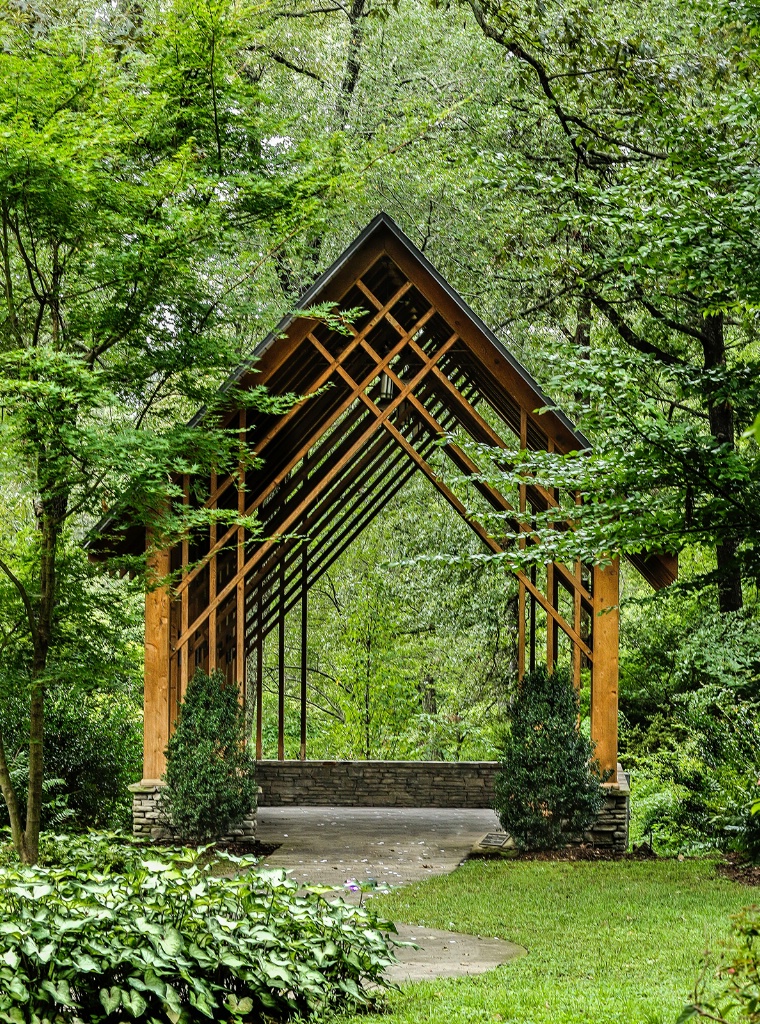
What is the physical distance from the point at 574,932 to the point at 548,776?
10.0 ft

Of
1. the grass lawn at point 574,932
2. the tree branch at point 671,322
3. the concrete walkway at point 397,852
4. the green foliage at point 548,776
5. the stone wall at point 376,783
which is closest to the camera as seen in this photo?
the grass lawn at point 574,932

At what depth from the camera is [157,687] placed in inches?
435

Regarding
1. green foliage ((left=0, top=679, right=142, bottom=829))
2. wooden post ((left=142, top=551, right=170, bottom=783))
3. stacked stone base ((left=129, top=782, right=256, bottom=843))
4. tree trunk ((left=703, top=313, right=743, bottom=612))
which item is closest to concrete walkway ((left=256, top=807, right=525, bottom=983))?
stacked stone base ((left=129, top=782, right=256, bottom=843))

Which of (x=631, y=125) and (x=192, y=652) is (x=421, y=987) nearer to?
(x=192, y=652)

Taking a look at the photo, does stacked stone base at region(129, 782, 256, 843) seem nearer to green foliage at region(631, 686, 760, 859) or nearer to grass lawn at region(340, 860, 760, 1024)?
grass lawn at region(340, 860, 760, 1024)

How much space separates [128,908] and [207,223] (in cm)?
506

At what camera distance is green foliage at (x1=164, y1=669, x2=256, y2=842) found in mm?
10477

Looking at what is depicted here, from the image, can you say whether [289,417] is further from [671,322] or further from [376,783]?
[376,783]

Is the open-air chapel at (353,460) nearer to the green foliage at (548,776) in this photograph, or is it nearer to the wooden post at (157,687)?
the wooden post at (157,687)

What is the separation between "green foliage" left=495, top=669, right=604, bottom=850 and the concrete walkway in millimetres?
786

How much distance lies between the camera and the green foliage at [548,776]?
1041cm

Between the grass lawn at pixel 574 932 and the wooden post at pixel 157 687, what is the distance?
10.4 feet

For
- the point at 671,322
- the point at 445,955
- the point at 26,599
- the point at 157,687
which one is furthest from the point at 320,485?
the point at 445,955

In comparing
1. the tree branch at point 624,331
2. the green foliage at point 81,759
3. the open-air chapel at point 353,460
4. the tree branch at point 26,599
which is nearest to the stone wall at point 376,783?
the open-air chapel at point 353,460
